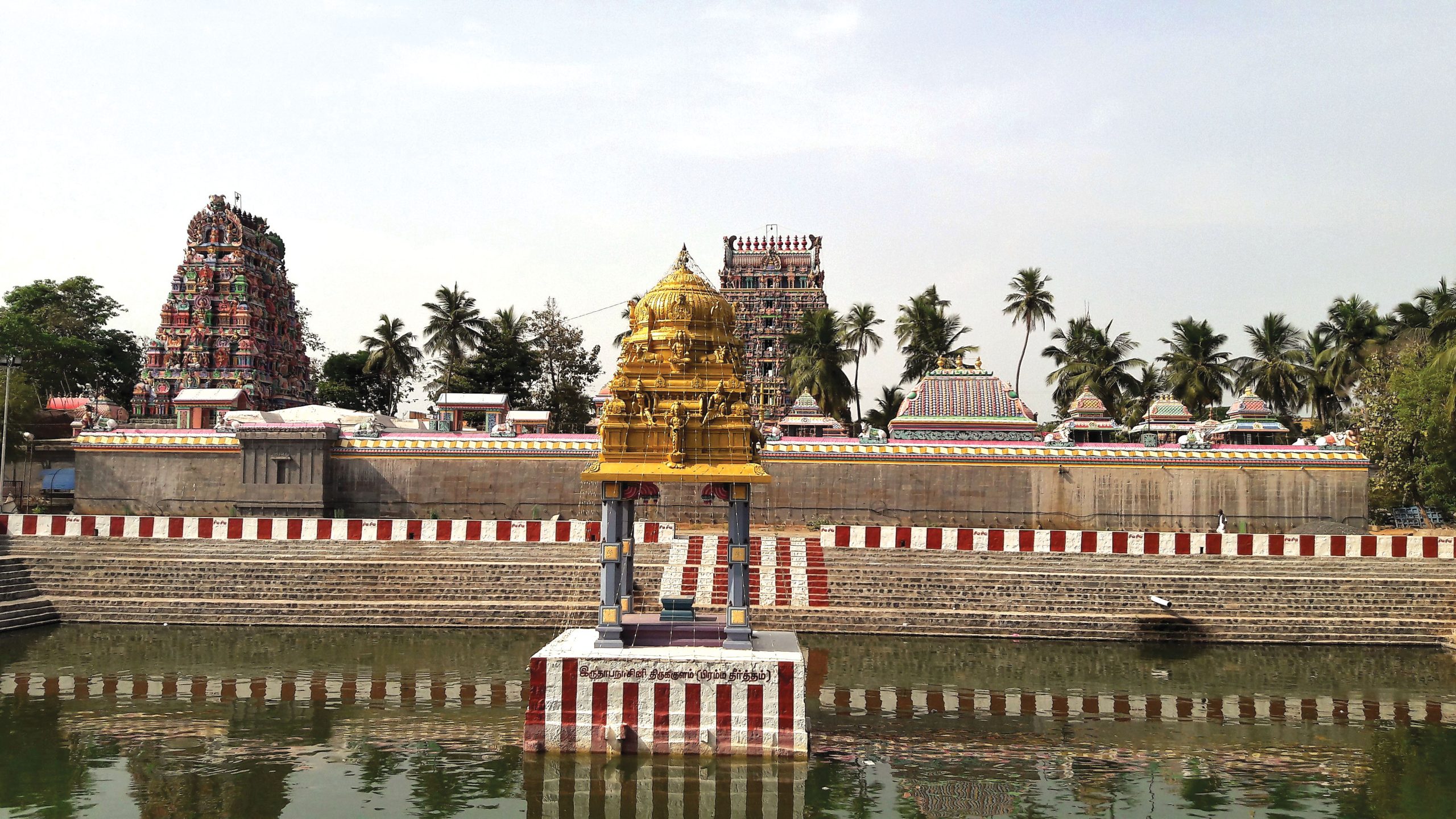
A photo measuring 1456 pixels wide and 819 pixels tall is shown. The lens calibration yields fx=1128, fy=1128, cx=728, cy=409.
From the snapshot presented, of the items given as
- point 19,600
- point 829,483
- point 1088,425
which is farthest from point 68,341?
point 1088,425

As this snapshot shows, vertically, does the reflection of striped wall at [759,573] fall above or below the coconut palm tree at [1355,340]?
below

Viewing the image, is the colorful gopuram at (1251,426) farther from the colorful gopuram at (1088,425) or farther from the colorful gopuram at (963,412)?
the colorful gopuram at (963,412)

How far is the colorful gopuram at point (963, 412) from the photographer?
1532 inches

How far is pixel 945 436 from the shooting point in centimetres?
3872

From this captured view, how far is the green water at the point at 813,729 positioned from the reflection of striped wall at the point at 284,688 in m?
0.07

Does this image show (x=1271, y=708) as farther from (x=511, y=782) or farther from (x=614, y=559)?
(x=511, y=782)

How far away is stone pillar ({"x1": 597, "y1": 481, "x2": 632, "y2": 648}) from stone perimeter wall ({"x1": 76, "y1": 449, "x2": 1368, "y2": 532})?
19.6m

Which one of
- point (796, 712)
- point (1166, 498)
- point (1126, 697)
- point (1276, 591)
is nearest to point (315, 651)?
point (796, 712)

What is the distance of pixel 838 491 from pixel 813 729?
2023 cm

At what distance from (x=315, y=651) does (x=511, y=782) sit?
425 inches

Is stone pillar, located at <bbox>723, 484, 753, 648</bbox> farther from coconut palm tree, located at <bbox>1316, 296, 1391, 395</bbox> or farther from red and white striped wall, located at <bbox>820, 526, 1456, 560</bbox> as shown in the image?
coconut palm tree, located at <bbox>1316, 296, 1391, 395</bbox>

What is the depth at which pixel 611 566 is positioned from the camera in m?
16.8

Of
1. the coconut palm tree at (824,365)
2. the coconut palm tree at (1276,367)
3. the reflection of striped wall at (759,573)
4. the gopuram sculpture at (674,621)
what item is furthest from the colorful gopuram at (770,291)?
the gopuram sculpture at (674,621)

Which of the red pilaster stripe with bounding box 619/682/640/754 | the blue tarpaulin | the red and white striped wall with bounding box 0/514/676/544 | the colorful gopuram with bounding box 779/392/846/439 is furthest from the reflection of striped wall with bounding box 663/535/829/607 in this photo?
the blue tarpaulin
